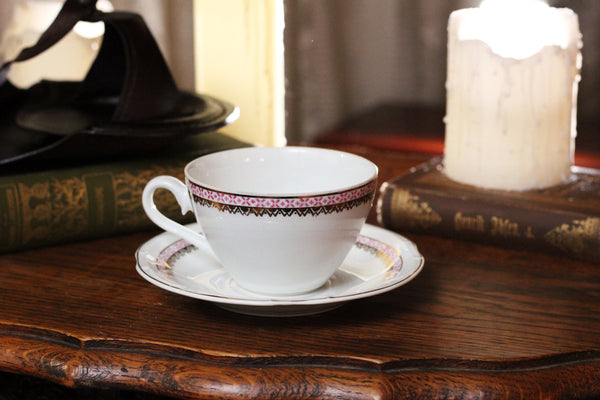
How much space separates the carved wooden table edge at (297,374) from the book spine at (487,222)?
0.63ft

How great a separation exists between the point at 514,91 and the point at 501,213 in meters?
0.12

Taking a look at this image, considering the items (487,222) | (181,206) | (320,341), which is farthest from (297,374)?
(487,222)

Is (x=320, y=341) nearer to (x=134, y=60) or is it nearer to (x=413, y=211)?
(x=413, y=211)

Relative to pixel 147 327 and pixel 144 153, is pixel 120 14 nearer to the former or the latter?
pixel 144 153

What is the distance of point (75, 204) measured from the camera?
0.73 meters

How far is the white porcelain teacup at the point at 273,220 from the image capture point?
0.54 m

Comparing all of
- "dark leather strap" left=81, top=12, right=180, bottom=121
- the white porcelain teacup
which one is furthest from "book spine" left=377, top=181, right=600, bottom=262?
"dark leather strap" left=81, top=12, right=180, bottom=121

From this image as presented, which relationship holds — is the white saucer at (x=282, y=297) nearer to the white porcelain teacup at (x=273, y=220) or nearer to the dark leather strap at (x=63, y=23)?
the white porcelain teacup at (x=273, y=220)

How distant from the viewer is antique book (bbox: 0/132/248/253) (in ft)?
2.32

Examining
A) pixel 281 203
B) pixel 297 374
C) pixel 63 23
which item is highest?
pixel 63 23

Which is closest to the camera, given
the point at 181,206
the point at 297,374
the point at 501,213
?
the point at 297,374

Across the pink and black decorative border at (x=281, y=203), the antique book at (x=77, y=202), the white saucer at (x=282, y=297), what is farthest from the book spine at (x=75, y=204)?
the pink and black decorative border at (x=281, y=203)

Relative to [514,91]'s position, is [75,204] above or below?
below

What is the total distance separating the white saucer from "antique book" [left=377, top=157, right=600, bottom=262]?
4.0 inches
